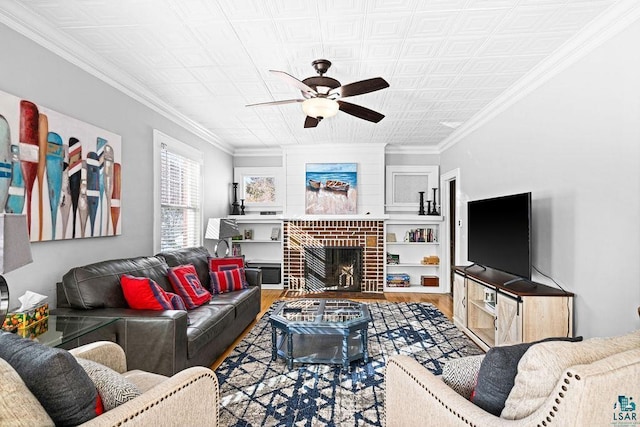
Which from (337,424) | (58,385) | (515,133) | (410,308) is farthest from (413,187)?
(58,385)

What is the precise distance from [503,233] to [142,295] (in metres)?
3.17

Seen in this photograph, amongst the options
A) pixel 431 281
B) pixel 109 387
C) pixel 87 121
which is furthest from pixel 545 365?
pixel 431 281

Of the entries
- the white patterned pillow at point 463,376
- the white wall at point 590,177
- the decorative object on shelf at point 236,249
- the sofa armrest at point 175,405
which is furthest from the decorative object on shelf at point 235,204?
the white patterned pillow at point 463,376

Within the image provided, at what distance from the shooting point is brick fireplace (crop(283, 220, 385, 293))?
20.3ft

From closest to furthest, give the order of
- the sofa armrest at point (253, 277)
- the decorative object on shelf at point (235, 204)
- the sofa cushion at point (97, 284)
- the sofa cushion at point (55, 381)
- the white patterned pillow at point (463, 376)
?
1. the sofa cushion at point (55, 381)
2. the white patterned pillow at point (463, 376)
3. the sofa cushion at point (97, 284)
4. the sofa armrest at point (253, 277)
5. the decorative object on shelf at point (235, 204)

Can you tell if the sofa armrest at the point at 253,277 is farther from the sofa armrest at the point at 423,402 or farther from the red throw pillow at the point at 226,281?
the sofa armrest at the point at 423,402

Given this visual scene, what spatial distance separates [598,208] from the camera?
243cm

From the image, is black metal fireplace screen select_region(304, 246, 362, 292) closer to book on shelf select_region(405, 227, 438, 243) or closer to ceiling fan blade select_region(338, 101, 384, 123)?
book on shelf select_region(405, 227, 438, 243)

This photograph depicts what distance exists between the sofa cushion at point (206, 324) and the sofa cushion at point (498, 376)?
2.04 metres

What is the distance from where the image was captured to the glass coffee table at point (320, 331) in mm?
3029

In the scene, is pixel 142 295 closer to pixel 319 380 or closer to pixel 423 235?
pixel 319 380

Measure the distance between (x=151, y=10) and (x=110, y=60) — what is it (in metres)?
0.99

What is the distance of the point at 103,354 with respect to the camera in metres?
1.79

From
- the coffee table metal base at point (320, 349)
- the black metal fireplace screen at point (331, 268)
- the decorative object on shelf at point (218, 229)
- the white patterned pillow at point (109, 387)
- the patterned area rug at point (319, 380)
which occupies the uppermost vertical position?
the decorative object on shelf at point (218, 229)
